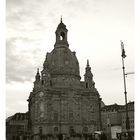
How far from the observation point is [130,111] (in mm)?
71562

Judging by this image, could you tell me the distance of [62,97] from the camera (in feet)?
205

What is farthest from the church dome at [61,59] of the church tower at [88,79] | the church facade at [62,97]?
the church tower at [88,79]

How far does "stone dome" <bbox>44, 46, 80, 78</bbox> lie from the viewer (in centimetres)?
6500

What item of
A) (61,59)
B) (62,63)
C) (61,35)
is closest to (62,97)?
(62,63)

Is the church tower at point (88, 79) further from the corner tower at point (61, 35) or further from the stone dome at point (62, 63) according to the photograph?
the corner tower at point (61, 35)

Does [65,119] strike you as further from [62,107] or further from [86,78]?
[86,78]

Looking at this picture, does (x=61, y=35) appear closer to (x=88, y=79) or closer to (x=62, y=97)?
(x=88, y=79)

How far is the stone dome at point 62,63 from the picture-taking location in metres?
65.0

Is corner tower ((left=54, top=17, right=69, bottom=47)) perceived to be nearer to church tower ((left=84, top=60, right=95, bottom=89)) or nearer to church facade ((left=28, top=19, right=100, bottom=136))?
church facade ((left=28, top=19, right=100, bottom=136))

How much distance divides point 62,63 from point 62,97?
7.40 meters

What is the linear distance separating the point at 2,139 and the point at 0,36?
3.33m

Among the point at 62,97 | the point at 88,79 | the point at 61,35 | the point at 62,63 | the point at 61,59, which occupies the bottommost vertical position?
the point at 62,97

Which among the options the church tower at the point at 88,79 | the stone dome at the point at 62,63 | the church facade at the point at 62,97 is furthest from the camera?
the church tower at the point at 88,79

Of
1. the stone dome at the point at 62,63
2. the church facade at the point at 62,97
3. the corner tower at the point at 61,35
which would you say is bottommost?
the church facade at the point at 62,97
